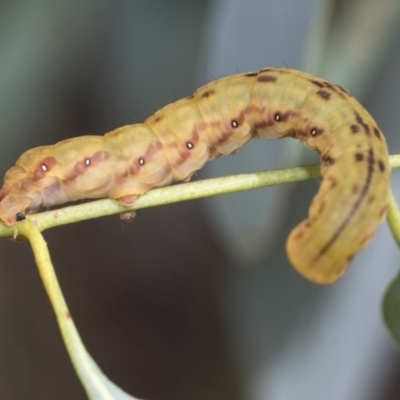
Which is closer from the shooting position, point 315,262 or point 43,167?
point 315,262

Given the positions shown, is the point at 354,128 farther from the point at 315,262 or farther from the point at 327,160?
the point at 315,262

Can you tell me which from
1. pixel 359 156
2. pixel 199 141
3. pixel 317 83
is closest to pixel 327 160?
pixel 359 156

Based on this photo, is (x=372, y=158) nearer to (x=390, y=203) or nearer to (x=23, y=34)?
(x=390, y=203)

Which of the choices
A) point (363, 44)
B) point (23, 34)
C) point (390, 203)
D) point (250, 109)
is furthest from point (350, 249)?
point (23, 34)

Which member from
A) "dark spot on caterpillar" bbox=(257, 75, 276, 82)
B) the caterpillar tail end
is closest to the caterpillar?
"dark spot on caterpillar" bbox=(257, 75, 276, 82)

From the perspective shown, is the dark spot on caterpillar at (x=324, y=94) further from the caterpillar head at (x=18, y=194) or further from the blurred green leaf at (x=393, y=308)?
the caterpillar head at (x=18, y=194)
